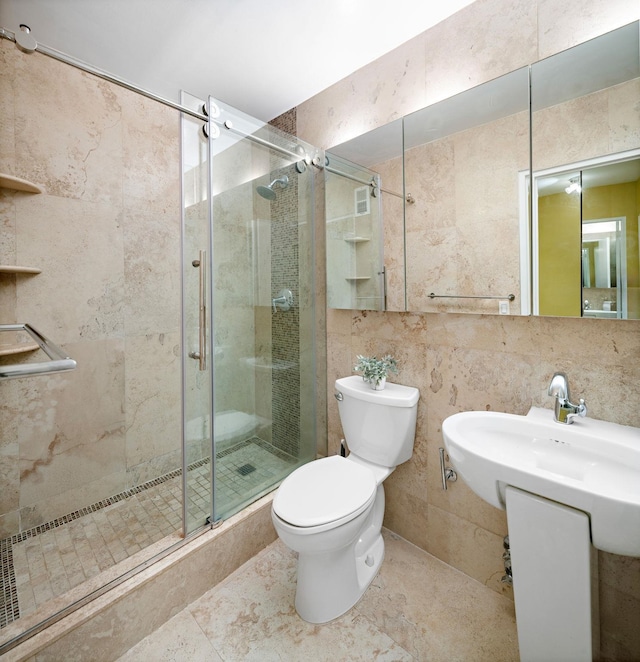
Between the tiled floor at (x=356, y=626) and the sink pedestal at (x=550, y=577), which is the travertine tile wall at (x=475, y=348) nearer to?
the tiled floor at (x=356, y=626)

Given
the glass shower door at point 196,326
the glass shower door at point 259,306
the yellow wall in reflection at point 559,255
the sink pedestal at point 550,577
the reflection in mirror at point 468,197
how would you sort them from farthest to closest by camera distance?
1. the glass shower door at point 259,306
2. the glass shower door at point 196,326
3. the reflection in mirror at point 468,197
4. the yellow wall in reflection at point 559,255
5. the sink pedestal at point 550,577

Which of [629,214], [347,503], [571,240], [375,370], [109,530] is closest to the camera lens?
[629,214]

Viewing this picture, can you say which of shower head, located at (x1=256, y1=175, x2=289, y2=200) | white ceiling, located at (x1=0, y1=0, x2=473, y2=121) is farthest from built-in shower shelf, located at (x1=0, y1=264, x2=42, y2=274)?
shower head, located at (x1=256, y1=175, x2=289, y2=200)

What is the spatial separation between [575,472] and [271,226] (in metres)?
1.62

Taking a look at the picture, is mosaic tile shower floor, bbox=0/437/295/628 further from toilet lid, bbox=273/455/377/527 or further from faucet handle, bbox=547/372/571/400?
faucet handle, bbox=547/372/571/400

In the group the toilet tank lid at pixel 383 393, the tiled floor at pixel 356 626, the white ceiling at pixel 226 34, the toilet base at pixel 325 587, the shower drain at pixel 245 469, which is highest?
the white ceiling at pixel 226 34

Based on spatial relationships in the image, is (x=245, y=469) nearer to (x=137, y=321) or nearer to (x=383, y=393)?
(x=383, y=393)

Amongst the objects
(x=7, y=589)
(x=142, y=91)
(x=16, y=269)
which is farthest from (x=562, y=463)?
(x=16, y=269)

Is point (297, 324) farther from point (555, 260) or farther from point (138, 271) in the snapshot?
point (555, 260)

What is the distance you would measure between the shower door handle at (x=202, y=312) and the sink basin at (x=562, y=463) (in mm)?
1006

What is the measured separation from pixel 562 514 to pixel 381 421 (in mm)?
793

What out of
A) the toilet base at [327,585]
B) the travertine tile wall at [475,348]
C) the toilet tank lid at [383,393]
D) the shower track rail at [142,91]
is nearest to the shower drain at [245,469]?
the toilet base at [327,585]

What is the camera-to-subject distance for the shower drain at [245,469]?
5.63ft

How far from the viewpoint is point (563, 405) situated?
46.1 inches
